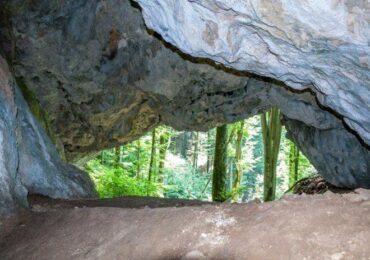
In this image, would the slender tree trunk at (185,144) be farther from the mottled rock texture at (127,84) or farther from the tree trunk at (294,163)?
the mottled rock texture at (127,84)

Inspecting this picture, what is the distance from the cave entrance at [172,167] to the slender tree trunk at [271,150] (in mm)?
1380

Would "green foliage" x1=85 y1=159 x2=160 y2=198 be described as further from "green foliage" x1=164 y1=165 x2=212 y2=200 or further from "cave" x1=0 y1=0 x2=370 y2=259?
"green foliage" x1=164 y1=165 x2=212 y2=200

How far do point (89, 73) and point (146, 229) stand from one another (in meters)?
6.92

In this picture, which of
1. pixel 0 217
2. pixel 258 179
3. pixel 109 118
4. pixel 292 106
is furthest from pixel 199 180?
pixel 0 217

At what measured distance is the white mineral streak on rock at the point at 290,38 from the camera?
4.10 metres

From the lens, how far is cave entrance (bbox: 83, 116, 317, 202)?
48.7 feet

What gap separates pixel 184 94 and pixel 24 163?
16.1ft

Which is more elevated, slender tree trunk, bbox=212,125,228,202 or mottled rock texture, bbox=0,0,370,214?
mottled rock texture, bbox=0,0,370,214

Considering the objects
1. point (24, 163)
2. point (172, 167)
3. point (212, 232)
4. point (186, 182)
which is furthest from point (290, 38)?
point (172, 167)

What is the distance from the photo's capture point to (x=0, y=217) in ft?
16.8

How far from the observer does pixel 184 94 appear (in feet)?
34.7

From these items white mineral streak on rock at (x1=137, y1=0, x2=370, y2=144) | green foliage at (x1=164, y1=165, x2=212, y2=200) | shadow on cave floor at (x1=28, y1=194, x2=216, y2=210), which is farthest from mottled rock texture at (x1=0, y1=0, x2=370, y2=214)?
green foliage at (x1=164, y1=165, x2=212, y2=200)

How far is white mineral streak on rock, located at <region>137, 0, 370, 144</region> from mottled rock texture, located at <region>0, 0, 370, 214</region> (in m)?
2.51

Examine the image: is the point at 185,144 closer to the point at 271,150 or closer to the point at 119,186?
the point at 119,186
